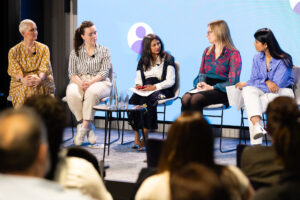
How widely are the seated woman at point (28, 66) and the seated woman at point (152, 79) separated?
107cm

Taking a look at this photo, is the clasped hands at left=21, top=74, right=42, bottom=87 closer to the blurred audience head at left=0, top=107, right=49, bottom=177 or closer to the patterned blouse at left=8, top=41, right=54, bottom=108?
the patterned blouse at left=8, top=41, right=54, bottom=108

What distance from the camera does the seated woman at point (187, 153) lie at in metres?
1.46

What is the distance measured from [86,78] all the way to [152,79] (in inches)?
30.9

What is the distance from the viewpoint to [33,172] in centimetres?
115

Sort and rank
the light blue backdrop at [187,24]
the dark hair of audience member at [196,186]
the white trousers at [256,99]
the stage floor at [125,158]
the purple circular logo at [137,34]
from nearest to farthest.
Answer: the dark hair of audience member at [196,186], the stage floor at [125,158], the white trousers at [256,99], the light blue backdrop at [187,24], the purple circular logo at [137,34]

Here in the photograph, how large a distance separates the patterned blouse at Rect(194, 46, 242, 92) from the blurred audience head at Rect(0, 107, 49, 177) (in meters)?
3.58

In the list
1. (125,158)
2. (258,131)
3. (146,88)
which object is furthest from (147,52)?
(258,131)

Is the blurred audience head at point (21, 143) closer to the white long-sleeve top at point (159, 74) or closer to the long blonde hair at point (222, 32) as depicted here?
the white long-sleeve top at point (159, 74)

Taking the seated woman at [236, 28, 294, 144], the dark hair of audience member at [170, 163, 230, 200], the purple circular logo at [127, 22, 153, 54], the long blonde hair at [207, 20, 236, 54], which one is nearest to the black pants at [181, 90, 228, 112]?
the seated woman at [236, 28, 294, 144]

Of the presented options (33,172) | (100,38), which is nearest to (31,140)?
(33,172)

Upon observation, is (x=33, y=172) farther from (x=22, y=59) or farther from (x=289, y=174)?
(x=22, y=59)

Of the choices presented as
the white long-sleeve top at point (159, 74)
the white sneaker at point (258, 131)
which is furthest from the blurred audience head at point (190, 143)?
the white long-sleeve top at point (159, 74)

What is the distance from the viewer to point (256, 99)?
4.22 meters

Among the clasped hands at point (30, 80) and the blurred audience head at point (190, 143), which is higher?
the clasped hands at point (30, 80)
